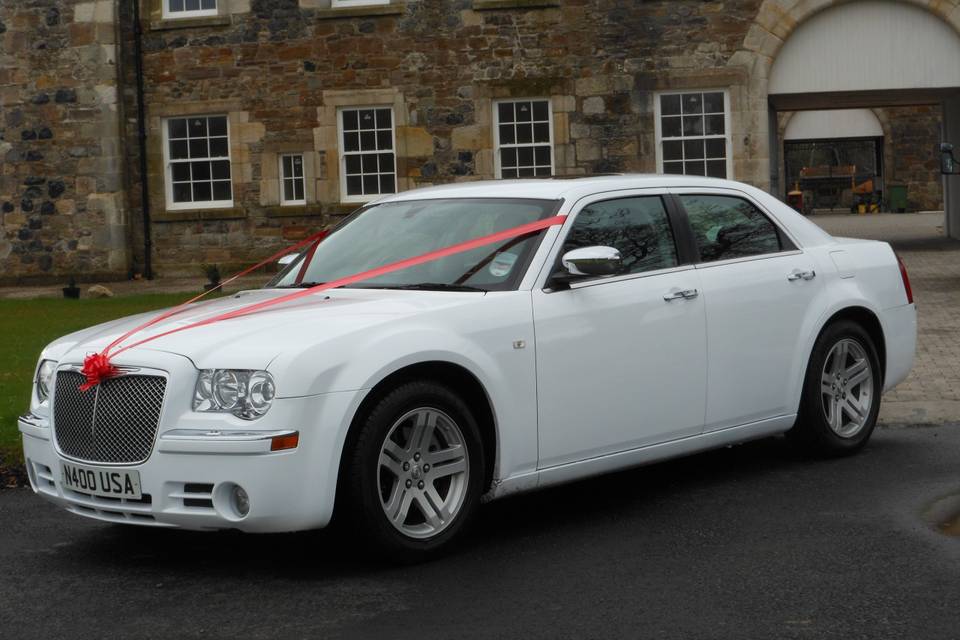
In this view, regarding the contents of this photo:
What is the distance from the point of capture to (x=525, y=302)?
640 cm

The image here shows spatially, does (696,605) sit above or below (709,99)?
below

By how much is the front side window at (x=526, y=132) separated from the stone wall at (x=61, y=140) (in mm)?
7050

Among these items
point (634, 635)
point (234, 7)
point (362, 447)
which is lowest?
point (634, 635)

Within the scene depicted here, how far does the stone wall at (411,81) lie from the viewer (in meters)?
25.0

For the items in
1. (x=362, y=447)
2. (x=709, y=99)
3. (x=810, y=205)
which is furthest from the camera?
(x=810, y=205)

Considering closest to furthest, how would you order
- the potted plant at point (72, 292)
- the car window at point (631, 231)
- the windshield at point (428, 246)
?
the windshield at point (428, 246) < the car window at point (631, 231) < the potted plant at point (72, 292)

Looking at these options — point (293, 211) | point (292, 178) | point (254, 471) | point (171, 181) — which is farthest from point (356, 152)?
point (254, 471)

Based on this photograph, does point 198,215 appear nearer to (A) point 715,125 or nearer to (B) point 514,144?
(B) point 514,144

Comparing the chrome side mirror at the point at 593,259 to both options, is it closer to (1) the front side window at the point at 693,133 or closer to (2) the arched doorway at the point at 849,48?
(1) the front side window at the point at 693,133

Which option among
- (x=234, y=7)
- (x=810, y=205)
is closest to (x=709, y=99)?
(x=234, y=7)

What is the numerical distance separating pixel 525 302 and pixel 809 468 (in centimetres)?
230

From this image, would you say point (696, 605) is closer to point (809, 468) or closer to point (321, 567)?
point (321, 567)

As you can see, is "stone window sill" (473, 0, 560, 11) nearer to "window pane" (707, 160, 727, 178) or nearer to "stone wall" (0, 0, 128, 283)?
"window pane" (707, 160, 727, 178)

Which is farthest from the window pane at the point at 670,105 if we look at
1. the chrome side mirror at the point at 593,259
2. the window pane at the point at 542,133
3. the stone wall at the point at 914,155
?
the stone wall at the point at 914,155
